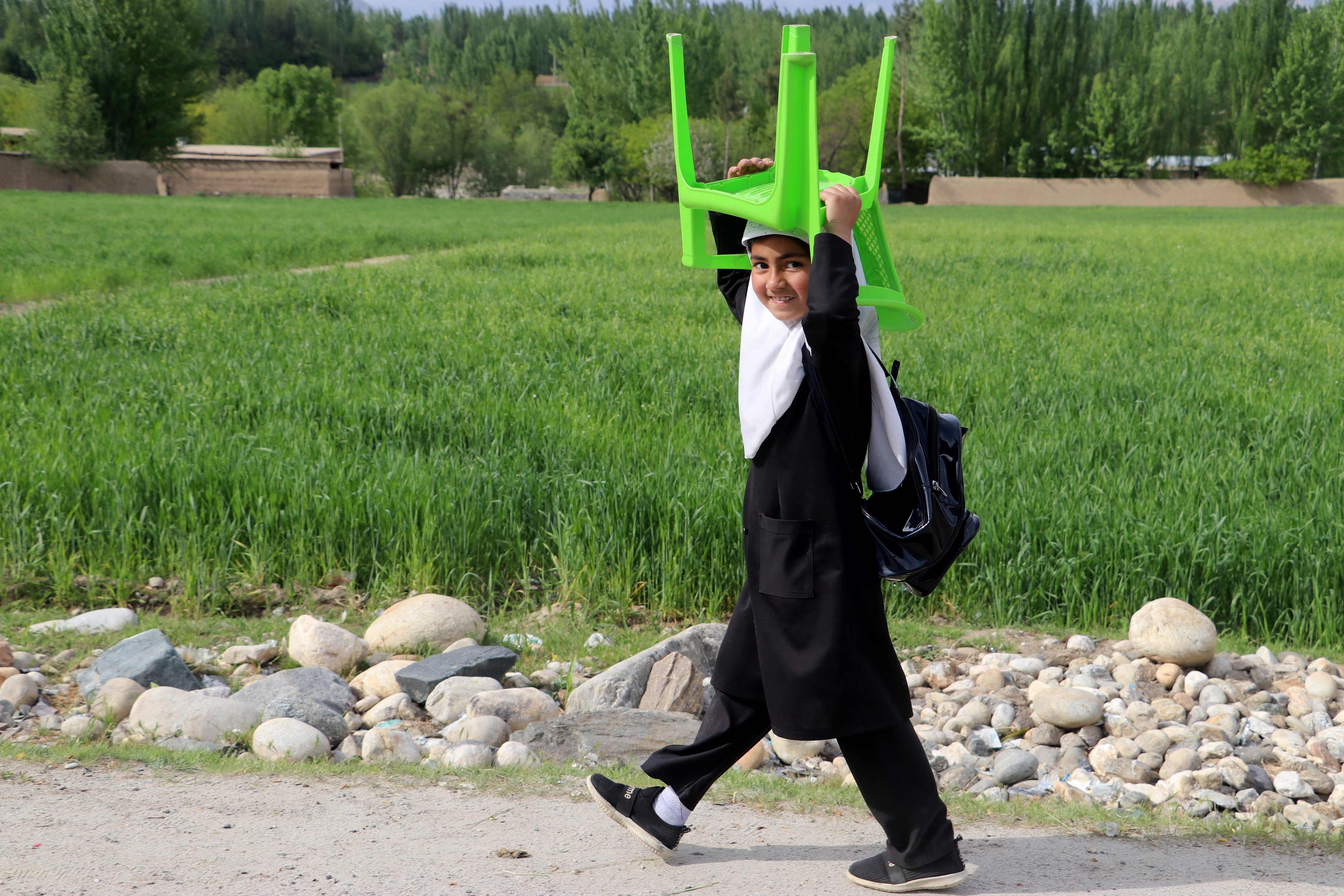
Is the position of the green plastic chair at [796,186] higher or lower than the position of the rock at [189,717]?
higher

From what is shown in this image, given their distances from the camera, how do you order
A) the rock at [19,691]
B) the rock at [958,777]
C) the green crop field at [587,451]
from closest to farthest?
1. the rock at [958,777]
2. the rock at [19,691]
3. the green crop field at [587,451]

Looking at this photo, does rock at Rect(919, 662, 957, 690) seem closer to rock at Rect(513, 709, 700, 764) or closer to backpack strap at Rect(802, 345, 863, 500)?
rock at Rect(513, 709, 700, 764)

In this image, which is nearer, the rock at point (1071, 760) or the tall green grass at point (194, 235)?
the rock at point (1071, 760)

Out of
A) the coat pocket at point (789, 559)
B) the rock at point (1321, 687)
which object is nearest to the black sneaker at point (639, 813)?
the coat pocket at point (789, 559)

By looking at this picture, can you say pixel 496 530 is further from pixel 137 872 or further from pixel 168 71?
pixel 168 71

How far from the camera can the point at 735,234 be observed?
2.49 m

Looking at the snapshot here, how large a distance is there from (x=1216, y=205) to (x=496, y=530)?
205 ft

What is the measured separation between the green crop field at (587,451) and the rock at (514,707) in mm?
948

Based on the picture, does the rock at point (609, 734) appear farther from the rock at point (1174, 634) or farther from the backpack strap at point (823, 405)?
the rock at point (1174, 634)

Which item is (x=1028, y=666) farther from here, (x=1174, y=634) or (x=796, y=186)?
(x=796, y=186)

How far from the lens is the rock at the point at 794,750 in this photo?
3.34 m

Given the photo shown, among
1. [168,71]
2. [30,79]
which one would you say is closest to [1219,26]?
[168,71]

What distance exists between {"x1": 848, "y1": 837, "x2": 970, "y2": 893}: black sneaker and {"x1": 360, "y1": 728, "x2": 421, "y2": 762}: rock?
146cm

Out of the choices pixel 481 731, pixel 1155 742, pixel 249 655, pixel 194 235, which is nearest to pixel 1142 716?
pixel 1155 742
